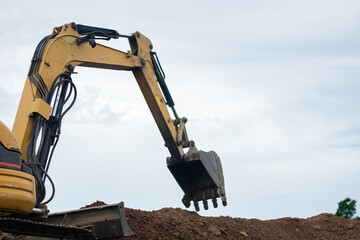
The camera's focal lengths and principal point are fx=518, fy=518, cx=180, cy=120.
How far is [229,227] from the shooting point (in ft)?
32.3

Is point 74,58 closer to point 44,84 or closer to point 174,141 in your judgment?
point 44,84

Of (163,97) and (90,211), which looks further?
(163,97)

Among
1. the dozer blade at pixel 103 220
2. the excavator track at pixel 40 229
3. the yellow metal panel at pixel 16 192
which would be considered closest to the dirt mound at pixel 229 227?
the dozer blade at pixel 103 220

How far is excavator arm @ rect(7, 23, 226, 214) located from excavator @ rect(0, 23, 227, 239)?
1cm

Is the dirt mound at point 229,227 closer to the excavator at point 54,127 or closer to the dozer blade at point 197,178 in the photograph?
the dozer blade at point 197,178

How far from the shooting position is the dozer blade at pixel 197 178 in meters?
9.52

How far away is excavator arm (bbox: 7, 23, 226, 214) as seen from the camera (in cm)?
602

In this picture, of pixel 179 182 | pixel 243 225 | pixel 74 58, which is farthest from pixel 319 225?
pixel 74 58

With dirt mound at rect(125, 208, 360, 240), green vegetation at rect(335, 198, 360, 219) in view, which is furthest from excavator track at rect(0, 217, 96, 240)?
green vegetation at rect(335, 198, 360, 219)

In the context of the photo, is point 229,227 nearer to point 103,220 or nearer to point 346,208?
point 103,220

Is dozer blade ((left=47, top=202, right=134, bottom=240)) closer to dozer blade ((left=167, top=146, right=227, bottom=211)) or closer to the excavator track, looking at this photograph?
the excavator track

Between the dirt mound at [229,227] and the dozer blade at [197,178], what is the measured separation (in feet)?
1.29

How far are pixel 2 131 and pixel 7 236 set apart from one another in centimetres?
187

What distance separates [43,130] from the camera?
20.0 feet
